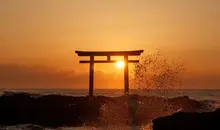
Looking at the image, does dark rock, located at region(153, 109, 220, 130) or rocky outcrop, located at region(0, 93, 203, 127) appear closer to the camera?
dark rock, located at region(153, 109, 220, 130)

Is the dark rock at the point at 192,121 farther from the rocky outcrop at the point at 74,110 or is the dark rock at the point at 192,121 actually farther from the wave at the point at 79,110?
the rocky outcrop at the point at 74,110

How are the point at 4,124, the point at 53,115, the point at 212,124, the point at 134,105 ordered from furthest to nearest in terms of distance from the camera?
the point at 134,105
the point at 53,115
the point at 4,124
the point at 212,124

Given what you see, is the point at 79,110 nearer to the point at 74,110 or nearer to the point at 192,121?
the point at 74,110

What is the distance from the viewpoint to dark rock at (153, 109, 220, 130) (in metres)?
10.5

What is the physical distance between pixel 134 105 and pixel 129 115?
152 centimetres

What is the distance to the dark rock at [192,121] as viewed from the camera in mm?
10484

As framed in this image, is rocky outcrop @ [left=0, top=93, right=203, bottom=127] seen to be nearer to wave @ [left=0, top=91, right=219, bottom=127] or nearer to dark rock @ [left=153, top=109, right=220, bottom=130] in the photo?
wave @ [left=0, top=91, right=219, bottom=127]

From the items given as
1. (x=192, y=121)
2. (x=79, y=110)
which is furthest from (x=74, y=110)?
(x=192, y=121)

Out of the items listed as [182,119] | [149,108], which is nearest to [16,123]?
[149,108]

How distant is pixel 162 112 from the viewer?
24.2 metres

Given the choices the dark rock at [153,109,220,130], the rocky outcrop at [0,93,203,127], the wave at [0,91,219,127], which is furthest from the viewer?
the rocky outcrop at [0,93,203,127]

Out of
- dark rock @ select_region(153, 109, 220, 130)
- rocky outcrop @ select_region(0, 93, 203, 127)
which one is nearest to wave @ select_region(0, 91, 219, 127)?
rocky outcrop @ select_region(0, 93, 203, 127)

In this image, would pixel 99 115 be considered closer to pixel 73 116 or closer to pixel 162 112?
pixel 73 116

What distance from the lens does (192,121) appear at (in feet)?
34.7
